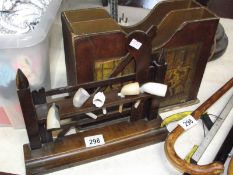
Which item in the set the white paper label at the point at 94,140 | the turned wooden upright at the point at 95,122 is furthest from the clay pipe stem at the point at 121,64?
the white paper label at the point at 94,140

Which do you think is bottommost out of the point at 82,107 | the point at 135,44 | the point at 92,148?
the point at 92,148

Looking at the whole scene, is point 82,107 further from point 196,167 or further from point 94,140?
point 196,167

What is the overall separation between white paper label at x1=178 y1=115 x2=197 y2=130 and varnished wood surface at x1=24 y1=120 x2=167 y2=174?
0.15 ft

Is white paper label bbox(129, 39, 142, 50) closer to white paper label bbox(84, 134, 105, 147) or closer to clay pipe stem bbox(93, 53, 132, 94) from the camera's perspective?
clay pipe stem bbox(93, 53, 132, 94)

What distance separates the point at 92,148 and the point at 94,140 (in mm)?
20

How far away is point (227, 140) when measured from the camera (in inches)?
26.0

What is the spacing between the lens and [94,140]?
2.11 feet

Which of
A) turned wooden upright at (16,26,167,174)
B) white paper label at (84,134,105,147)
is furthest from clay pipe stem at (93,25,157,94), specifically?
white paper label at (84,134,105,147)

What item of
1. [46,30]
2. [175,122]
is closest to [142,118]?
[175,122]

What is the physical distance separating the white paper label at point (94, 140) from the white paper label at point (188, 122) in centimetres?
19

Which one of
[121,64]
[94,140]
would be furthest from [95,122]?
[121,64]

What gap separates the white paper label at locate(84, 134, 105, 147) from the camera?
0.63 m

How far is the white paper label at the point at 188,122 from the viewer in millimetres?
666

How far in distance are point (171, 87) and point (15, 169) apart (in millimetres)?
425
